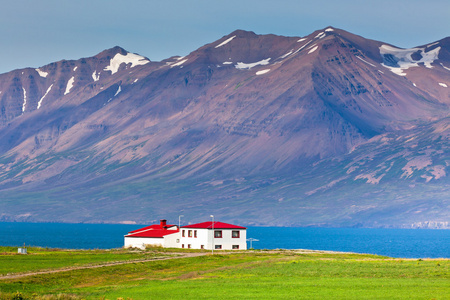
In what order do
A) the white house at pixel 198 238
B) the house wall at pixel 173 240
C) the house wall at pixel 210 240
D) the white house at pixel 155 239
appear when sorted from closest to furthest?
the house wall at pixel 210 240 < the white house at pixel 198 238 < the white house at pixel 155 239 < the house wall at pixel 173 240

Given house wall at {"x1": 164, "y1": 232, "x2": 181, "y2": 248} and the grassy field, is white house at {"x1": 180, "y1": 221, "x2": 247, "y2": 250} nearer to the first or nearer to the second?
house wall at {"x1": 164, "y1": 232, "x2": 181, "y2": 248}

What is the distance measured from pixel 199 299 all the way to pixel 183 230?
75.9 m

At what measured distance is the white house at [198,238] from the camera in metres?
128

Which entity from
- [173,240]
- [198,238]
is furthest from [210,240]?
[173,240]

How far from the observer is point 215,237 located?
128250mm

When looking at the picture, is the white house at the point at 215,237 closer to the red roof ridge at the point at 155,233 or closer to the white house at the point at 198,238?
the white house at the point at 198,238

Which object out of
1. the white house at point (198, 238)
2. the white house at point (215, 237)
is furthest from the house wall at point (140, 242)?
the white house at point (215, 237)

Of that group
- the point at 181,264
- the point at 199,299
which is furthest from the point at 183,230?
the point at 199,299

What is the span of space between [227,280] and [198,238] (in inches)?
2344

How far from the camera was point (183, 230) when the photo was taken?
431 feet

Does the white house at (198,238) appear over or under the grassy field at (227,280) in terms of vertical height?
over

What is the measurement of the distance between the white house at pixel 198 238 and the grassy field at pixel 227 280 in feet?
107

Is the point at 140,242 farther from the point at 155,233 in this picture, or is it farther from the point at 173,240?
the point at 173,240

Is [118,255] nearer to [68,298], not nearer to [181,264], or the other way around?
[181,264]
